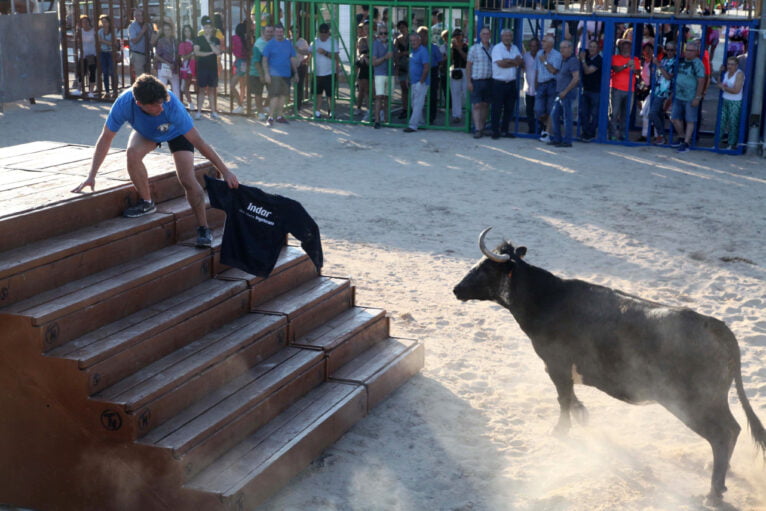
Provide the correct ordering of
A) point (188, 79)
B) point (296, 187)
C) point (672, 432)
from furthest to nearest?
point (188, 79)
point (296, 187)
point (672, 432)

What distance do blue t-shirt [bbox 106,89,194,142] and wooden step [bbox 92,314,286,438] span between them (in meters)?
1.66

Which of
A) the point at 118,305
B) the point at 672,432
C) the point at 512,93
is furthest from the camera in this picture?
the point at 512,93

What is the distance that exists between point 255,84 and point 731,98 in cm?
946

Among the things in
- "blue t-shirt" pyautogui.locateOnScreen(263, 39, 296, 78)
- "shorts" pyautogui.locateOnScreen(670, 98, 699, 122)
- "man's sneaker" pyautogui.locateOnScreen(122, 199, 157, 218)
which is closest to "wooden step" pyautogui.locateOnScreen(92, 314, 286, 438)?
"man's sneaker" pyautogui.locateOnScreen(122, 199, 157, 218)

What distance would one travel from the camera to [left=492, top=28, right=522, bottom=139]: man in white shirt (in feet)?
58.8

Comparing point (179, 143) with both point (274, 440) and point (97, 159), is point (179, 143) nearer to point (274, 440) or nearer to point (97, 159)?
point (97, 159)

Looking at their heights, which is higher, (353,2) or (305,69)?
(353,2)

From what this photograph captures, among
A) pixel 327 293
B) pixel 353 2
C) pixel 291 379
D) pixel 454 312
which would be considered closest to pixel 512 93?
pixel 353 2

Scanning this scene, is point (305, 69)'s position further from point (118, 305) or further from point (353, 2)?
point (118, 305)

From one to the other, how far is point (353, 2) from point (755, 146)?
8065mm

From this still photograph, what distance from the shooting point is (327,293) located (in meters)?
8.18

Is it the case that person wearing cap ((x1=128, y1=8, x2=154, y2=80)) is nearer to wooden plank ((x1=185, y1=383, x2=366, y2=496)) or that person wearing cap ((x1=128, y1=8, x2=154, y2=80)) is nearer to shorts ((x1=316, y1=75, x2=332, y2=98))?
shorts ((x1=316, y1=75, x2=332, y2=98))

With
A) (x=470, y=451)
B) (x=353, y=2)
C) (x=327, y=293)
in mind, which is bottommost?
(x=470, y=451)

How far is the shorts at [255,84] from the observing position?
19859mm
